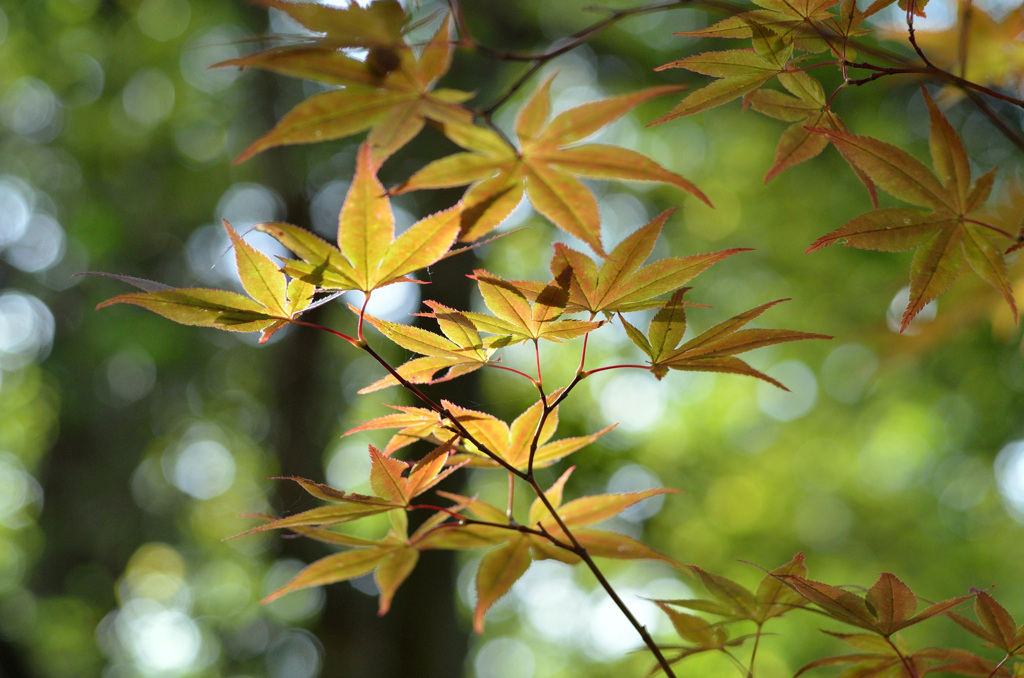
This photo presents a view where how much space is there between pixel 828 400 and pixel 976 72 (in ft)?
11.4

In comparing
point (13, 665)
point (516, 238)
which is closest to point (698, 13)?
point (516, 238)

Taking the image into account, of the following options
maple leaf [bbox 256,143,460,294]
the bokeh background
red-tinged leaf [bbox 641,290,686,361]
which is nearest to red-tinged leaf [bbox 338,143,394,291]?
maple leaf [bbox 256,143,460,294]

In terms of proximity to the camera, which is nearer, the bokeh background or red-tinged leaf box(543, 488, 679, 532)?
red-tinged leaf box(543, 488, 679, 532)

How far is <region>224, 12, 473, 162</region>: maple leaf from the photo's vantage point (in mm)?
406

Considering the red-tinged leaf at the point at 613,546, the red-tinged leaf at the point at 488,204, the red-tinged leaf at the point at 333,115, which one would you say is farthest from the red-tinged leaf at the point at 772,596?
the red-tinged leaf at the point at 333,115

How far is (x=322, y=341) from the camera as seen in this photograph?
11.6 feet

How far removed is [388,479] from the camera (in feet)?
1.90

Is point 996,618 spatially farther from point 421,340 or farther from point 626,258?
point 421,340

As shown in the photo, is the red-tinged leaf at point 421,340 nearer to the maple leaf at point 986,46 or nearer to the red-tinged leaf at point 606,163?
the red-tinged leaf at point 606,163

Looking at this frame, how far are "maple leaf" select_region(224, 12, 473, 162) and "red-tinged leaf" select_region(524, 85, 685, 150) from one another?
0.06 meters

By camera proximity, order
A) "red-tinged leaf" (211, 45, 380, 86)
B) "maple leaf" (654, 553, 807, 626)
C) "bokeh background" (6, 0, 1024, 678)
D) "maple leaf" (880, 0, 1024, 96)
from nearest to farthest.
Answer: "red-tinged leaf" (211, 45, 380, 86), "maple leaf" (654, 553, 807, 626), "maple leaf" (880, 0, 1024, 96), "bokeh background" (6, 0, 1024, 678)

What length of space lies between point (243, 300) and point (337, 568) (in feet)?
0.90

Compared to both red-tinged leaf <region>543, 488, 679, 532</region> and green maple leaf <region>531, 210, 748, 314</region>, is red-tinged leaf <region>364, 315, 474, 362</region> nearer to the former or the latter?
green maple leaf <region>531, 210, 748, 314</region>

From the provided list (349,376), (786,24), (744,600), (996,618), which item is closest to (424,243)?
(786,24)
